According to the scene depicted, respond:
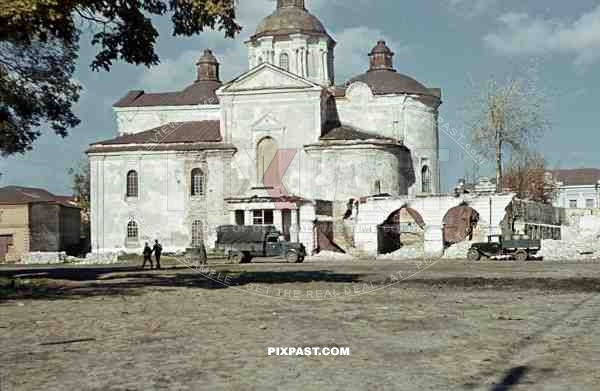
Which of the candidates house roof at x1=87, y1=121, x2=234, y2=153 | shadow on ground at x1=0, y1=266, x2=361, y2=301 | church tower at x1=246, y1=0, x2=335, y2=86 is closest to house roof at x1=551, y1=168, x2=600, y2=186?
church tower at x1=246, y1=0, x2=335, y2=86

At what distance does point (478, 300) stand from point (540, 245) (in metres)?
23.2

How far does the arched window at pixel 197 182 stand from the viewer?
52.5m

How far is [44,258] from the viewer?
160ft

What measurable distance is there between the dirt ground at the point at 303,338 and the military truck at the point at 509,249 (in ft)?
58.1

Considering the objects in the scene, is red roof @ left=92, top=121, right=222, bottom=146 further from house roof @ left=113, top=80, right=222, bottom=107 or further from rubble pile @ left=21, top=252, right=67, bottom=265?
rubble pile @ left=21, top=252, right=67, bottom=265

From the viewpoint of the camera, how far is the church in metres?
50.0

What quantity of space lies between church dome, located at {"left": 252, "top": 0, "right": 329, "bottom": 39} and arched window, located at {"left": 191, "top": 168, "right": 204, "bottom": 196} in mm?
11710

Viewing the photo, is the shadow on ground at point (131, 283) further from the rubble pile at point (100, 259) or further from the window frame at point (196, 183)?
the window frame at point (196, 183)

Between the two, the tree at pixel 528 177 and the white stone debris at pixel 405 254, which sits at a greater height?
the tree at pixel 528 177

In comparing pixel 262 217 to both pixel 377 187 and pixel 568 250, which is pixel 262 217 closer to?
pixel 377 187

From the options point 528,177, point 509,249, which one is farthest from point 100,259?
point 528,177

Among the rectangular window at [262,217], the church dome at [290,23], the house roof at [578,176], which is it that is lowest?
the rectangular window at [262,217]

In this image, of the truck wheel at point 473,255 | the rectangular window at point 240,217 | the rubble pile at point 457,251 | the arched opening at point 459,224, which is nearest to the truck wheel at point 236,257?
the rectangular window at point 240,217

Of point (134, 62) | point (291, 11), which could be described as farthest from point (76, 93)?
Answer: point (291, 11)
